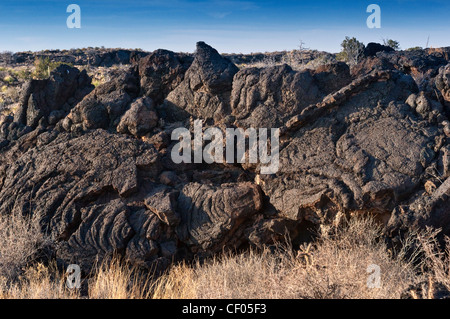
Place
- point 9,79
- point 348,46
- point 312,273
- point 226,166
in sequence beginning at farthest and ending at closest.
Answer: point 348,46 < point 9,79 < point 226,166 < point 312,273

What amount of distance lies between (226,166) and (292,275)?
325 cm

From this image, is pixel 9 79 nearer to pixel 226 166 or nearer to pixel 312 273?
pixel 226 166

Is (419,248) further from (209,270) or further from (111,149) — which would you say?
(111,149)

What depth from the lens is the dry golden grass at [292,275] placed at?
5.05m

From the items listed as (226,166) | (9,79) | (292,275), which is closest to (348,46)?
(9,79)

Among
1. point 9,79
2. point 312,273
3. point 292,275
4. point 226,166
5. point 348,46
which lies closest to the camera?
point 312,273

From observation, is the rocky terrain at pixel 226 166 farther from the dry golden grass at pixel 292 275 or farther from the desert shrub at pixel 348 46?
the desert shrub at pixel 348 46

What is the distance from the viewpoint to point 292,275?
17.8 feet

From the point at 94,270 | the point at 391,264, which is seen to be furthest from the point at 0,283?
the point at 391,264

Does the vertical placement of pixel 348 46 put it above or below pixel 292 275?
above

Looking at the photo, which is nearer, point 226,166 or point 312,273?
point 312,273

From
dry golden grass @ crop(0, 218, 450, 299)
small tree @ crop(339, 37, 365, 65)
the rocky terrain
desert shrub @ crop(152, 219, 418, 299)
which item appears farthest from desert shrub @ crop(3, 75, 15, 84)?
desert shrub @ crop(152, 219, 418, 299)

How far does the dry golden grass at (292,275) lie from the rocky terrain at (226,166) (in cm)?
33

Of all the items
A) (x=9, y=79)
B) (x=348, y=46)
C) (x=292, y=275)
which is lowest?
(x=292, y=275)
